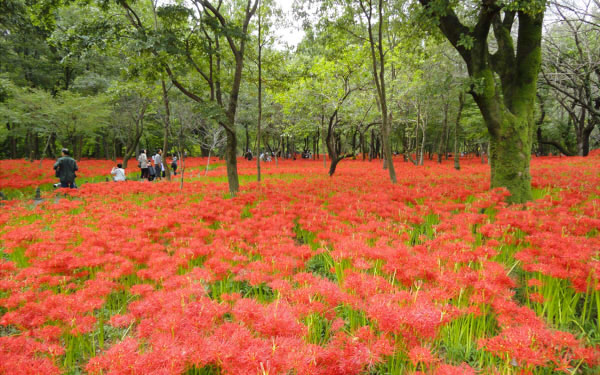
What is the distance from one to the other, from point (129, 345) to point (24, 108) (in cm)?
2594

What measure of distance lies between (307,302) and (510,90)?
852cm

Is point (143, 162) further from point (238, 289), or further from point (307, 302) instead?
point (307, 302)

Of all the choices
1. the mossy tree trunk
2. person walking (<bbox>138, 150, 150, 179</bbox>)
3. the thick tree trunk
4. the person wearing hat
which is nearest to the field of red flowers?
the thick tree trunk

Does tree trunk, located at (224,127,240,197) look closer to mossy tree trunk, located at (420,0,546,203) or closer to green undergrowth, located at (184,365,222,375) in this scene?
mossy tree trunk, located at (420,0,546,203)

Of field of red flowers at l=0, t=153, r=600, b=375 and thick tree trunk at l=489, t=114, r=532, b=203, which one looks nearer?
field of red flowers at l=0, t=153, r=600, b=375

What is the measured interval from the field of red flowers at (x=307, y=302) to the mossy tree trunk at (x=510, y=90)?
222 centimetres

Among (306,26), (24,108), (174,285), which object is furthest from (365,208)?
(24,108)

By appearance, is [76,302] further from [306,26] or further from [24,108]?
[24,108]

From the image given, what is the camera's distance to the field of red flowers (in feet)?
5.70

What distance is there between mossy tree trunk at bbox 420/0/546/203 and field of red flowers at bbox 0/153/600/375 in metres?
2.22

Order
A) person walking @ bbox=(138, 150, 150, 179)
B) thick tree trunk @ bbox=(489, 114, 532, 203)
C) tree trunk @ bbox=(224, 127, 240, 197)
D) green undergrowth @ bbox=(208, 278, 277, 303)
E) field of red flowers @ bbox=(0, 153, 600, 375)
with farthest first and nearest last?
1. person walking @ bbox=(138, 150, 150, 179)
2. tree trunk @ bbox=(224, 127, 240, 197)
3. thick tree trunk @ bbox=(489, 114, 532, 203)
4. green undergrowth @ bbox=(208, 278, 277, 303)
5. field of red flowers @ bbox=(0, 153, 600, 375)

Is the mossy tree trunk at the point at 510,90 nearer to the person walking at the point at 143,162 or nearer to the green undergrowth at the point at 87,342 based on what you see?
the green undergrowth at the point at 87,342

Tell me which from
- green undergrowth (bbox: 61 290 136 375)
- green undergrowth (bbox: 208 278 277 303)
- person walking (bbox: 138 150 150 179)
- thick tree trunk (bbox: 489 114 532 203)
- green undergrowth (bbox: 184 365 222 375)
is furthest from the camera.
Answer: person walking (bbox: 138 150 150 179)

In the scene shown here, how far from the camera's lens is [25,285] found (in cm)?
296
